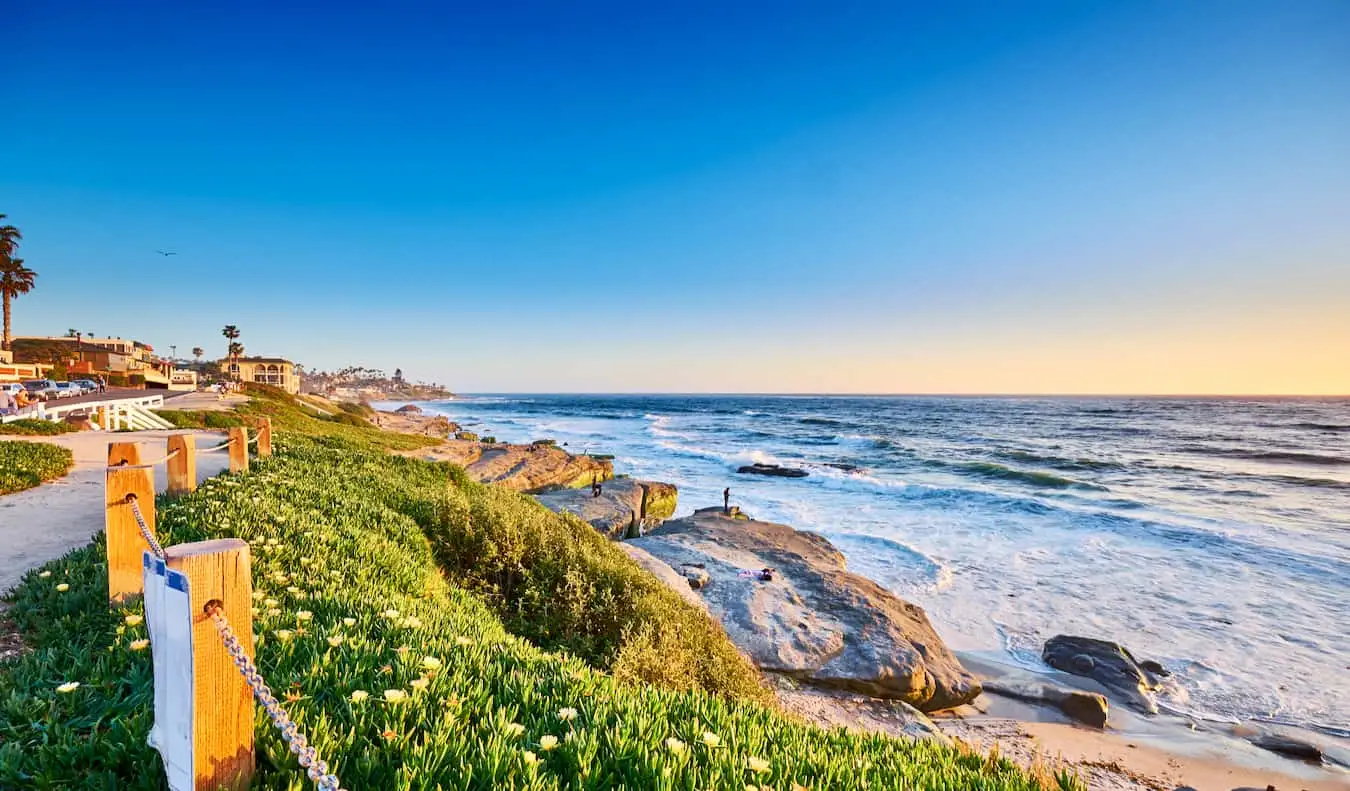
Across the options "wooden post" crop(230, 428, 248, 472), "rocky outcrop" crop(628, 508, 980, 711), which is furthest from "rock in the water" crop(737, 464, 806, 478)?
"wooden post" crop(230, 428, 248, 472)

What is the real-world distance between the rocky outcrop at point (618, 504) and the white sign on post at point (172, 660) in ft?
43.3

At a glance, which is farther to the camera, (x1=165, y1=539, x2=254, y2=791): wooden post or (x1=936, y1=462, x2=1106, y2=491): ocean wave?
(x1=936, y1=462, x2=1106, y2=491): ocean wave

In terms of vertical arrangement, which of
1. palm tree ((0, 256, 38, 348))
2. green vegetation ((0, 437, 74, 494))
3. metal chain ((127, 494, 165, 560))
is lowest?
green vegetation ((0, 437, 74, 494))

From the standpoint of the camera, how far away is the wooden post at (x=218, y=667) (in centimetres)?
177

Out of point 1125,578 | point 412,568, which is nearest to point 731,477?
point 1125,578

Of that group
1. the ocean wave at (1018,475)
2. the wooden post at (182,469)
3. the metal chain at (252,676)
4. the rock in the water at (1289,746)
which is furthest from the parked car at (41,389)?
the ocean wave at (1018,475)

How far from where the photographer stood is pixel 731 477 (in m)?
34.3

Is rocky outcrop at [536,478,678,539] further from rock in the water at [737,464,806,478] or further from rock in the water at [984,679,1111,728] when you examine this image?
rock in the water at [737,464,806,478]

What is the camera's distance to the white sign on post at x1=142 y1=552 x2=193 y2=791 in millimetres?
1781

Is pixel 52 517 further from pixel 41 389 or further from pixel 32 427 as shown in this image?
pixel 41 389

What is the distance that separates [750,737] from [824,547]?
1273 cm

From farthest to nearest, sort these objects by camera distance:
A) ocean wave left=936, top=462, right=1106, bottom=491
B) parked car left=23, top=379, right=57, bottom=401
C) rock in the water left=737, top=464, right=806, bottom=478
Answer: rock in the water left=737, top=464, right=806, bottom=478, ocean wave left=936, top=462, right=1106, bottom=491, parked car left=23, top=379, right=57, bottom=401

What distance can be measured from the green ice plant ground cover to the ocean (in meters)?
10.3

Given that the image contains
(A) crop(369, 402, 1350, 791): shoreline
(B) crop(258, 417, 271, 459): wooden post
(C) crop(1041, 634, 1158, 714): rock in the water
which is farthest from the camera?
(B) crop(258, 417, 271, 459): wooden post
